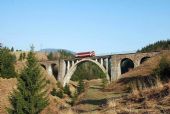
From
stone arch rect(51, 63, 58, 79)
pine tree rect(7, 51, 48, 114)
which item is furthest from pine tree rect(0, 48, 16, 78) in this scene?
stone arch rect(51, 63, 58, 79)

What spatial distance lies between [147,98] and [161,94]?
0.48 meters

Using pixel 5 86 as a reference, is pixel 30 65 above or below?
above

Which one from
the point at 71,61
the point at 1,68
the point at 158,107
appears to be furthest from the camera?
the point at 71,61

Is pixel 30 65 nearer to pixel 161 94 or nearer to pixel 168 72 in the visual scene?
pixel 168 72

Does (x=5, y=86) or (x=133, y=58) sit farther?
(x=133, y=58)

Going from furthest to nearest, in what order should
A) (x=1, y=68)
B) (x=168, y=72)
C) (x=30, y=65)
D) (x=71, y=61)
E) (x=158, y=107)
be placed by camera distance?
(x=71, y=61)
(x=1, y=68)
(x=30, y=65)
(x=168, y=72)
(x=158, y=107)

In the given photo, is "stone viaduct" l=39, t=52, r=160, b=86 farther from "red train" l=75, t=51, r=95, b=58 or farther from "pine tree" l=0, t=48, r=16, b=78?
"pine tree" l=0, t=48, r=16, b=78

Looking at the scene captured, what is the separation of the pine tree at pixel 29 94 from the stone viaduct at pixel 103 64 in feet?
152

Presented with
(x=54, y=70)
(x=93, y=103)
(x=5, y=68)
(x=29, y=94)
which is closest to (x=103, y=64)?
(x=54, y=70)

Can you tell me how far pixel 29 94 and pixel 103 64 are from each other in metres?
57.6

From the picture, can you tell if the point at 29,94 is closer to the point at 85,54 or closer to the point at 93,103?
the point at 93,103

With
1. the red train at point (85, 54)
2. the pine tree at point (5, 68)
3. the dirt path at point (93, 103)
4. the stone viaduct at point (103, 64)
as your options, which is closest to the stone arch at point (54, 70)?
the stone viaduct at point (103, 64)

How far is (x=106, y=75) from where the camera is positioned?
7738 cm

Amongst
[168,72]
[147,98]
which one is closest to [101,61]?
[168,72]
